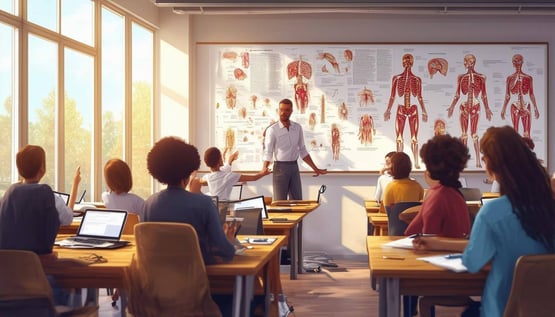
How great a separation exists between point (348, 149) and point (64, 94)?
385 cm

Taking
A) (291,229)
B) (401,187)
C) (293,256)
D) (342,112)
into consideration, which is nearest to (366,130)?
(342,112)

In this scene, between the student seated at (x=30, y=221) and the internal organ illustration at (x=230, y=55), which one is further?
the internal organ illustration at (x=230, y=55)

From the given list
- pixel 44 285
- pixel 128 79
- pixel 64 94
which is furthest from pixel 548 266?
pixel 128 79

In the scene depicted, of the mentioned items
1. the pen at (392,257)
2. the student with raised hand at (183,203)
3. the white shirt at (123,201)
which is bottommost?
the pen at (392,257)

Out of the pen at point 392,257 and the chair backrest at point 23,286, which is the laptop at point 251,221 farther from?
the chair backrest at point 23,286

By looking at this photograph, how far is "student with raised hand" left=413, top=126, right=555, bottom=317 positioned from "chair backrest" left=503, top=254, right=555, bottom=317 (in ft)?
0.26

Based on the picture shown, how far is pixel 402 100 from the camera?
9633mm

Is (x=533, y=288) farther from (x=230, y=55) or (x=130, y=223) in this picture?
(x=230, y=55)

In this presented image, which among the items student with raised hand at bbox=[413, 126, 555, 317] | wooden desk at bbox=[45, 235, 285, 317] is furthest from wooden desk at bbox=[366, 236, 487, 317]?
wooden desk at bbox=[45, 235, 285, 317]

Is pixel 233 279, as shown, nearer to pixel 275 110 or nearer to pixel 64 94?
pixel 64 94

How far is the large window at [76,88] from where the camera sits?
20.6 feet

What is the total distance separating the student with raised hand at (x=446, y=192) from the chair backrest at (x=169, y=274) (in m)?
1.27

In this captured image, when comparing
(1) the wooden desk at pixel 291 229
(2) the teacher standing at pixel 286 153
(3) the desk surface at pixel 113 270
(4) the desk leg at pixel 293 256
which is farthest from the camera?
(2) the teacher standing at pixel 286 153

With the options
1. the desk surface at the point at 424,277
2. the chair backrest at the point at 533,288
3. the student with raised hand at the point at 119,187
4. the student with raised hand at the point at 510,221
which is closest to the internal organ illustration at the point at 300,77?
the student with raised hand at the point at 119,187
